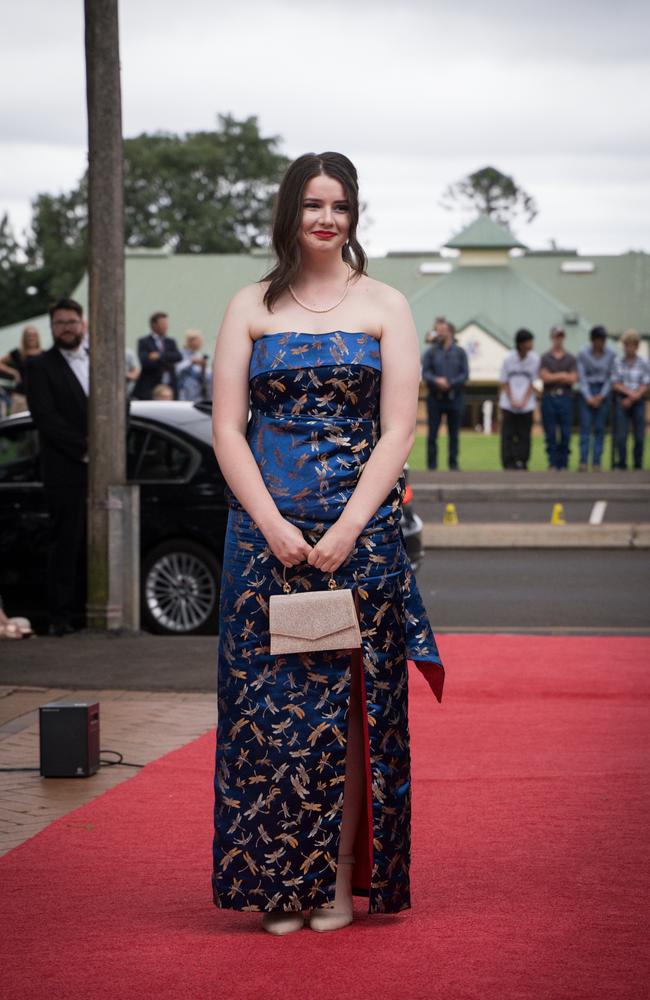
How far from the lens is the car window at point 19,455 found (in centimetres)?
1162

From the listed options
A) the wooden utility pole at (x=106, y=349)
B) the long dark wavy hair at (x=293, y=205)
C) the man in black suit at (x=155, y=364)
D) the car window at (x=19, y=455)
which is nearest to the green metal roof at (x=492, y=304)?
the man in black suit at (x=155, y=364)

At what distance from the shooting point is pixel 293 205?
4523 millimetres

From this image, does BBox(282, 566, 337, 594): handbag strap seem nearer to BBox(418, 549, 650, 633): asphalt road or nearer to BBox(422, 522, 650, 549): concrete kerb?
BBox(418, 549, 650, 633): asphalt road

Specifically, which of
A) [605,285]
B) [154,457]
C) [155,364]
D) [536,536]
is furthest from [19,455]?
[605,285]

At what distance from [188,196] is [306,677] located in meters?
91.1

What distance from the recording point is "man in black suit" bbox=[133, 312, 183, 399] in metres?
21.3

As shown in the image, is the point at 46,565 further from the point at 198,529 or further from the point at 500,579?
the point at 500,579

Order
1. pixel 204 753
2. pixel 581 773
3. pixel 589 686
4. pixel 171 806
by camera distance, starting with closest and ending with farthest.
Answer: pixel 171 806, pixel 581 773, pixel 204 753, pixel 589 686

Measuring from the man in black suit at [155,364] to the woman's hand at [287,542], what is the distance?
17.2m

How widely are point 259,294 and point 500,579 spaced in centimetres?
1025

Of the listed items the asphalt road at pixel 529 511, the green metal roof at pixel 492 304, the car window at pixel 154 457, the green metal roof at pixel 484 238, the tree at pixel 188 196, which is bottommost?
the asphalt road at pixel 529 511

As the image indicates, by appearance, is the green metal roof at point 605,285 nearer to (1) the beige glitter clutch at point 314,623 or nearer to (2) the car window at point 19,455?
(2) the car window at point 19,455

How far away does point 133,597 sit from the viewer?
10719mm

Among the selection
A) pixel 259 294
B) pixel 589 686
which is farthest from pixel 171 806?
pixel 589 686
